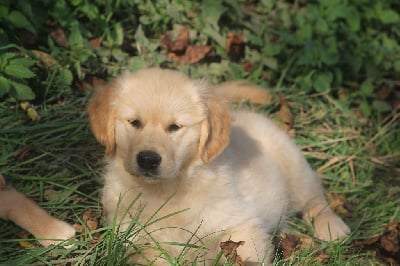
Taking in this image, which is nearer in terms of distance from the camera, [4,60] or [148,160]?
[148,160]

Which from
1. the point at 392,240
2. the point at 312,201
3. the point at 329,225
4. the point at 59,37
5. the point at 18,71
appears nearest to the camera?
the point at 392,240

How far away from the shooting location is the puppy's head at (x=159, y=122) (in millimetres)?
3182

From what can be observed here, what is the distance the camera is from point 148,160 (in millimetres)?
3117

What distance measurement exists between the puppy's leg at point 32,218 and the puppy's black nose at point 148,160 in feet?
2.08

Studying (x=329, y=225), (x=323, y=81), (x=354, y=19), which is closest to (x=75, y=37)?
(x=323, y=81)

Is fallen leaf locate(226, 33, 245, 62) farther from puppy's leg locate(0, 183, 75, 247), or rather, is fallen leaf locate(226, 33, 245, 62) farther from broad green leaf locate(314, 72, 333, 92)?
puppy's leg locate(0, 183, 75, 247)

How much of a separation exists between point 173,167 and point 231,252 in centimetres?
50

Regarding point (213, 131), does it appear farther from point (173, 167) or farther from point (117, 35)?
point (117, 35)

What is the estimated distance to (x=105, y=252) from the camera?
321cm

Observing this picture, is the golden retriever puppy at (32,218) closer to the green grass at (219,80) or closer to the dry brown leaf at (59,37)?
the green grass at (219,80)

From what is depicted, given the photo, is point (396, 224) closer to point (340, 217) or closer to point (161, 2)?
point (340, 217)

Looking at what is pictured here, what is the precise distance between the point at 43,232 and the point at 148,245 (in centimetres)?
58

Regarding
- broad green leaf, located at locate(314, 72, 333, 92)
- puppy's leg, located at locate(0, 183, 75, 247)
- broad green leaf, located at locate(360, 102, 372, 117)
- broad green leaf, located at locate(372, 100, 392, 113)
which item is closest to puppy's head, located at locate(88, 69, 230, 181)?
puppy's leg, located at locate(0, 183, 75, 247)

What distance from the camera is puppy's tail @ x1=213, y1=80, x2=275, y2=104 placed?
4699 millimetres
